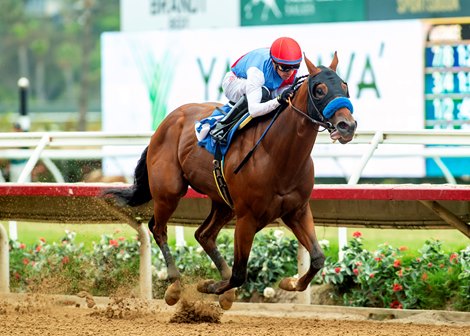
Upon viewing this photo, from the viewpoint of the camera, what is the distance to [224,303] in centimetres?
625

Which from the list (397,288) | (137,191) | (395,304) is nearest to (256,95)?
(137,191)

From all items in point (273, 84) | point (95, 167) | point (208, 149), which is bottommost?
point (95, 167)

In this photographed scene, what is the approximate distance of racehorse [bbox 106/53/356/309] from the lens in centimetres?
554

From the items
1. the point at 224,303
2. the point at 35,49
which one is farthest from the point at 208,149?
the point at 35,49

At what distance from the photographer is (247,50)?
12875mm

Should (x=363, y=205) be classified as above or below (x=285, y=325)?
above

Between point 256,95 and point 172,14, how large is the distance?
8.52m

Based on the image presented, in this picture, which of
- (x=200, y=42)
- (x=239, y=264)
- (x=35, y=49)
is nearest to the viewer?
(x=239, y=264)

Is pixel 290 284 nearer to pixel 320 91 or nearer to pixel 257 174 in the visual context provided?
pixel 257 174

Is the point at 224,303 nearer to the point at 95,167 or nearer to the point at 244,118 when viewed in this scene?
the point at 244,118

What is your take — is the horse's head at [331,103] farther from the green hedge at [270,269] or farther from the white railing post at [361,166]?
the green hedge at [270,269]

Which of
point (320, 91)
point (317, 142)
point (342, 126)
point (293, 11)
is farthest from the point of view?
point (293, 11)

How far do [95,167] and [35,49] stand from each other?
35644 millimetres

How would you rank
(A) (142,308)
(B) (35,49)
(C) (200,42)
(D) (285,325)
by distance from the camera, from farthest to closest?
(B) (35,49), (C) (200,42), (A) (142,308), (D) (285,325)
